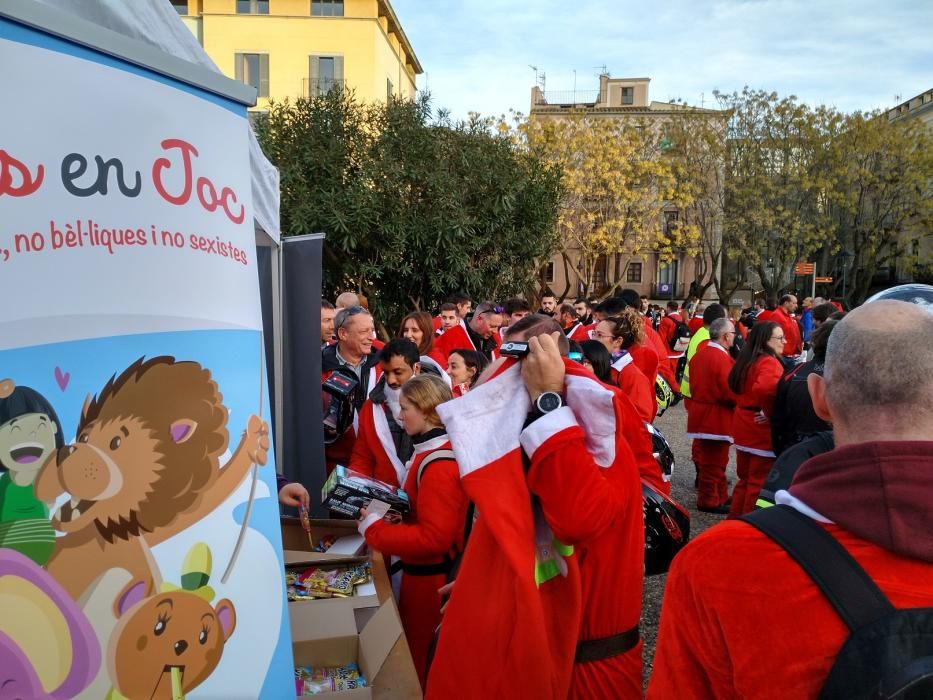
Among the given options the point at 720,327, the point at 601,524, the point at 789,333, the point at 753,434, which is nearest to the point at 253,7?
the point at 789,333

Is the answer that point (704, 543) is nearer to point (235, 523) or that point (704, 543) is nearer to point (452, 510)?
point (235, 523)

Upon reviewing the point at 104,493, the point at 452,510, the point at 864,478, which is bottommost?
the point at 452,510

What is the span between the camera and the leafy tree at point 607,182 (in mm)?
30812

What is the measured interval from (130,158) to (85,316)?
380 millimetres

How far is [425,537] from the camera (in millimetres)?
2777

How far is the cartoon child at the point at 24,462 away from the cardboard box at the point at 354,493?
1.38 metres

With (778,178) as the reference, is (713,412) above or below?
below

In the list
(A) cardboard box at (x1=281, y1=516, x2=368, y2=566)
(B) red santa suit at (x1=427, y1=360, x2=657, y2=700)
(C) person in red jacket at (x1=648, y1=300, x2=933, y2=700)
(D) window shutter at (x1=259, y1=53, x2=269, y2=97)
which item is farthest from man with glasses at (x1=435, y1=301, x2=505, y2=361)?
(D) window shutter at (x1=259, y1=53, x2=269, y2=97)

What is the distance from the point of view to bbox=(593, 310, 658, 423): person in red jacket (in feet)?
16.1

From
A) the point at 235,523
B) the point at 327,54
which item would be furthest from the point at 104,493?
the point at 327,54

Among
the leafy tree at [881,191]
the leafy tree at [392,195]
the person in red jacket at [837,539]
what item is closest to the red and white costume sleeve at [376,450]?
the person in red jacket at [837,539]

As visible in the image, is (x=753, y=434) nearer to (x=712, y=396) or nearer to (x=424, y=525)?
(x=712, y=396)

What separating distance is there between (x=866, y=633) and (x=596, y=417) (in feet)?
3.11

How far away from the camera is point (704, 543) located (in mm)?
1277
